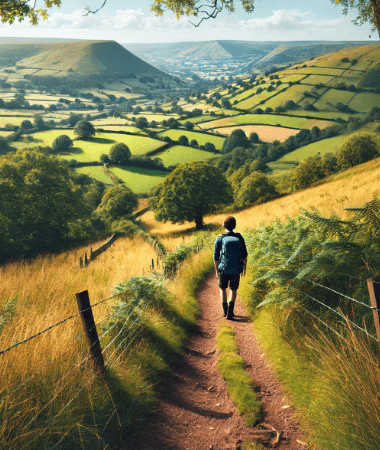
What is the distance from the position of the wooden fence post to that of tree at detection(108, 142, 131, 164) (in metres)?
80.8

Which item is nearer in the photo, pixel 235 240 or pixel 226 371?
pixel 226 371

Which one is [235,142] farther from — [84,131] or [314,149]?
[84,131]

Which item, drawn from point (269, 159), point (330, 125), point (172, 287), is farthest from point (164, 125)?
point (172, 287)

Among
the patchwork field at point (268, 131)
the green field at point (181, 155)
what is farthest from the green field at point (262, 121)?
the green field at point (181, 155)

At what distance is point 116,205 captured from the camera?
5409cm

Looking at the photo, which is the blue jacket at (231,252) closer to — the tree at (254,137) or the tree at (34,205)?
the tree at (34,205)

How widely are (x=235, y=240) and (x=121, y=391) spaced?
3.52 meters

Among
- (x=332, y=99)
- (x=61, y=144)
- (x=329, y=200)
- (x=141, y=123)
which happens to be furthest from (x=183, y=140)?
(x=329, y=200)

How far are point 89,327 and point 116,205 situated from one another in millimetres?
52492

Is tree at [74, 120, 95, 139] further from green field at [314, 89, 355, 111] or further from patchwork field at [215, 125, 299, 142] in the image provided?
green field at [314, 89, 355, 111]

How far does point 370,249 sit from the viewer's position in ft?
14.4

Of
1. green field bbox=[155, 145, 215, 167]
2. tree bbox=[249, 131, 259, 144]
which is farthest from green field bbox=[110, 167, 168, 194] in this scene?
tree bbox=[249, 131, 259, 144]

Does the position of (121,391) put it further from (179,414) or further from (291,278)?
(291,278)

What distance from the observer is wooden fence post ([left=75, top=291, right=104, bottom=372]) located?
3.34 meters
